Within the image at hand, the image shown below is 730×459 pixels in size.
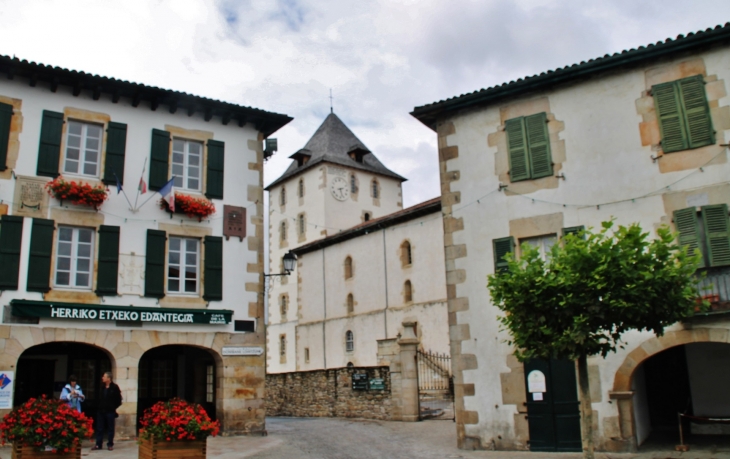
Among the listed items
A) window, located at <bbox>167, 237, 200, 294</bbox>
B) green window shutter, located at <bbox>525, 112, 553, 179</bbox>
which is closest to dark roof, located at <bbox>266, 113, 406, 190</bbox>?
window, located at <bbox>167, 237, 200, 294</bbox>

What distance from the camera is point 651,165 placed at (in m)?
13.7

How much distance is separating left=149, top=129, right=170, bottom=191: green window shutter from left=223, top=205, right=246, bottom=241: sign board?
1.71 metres

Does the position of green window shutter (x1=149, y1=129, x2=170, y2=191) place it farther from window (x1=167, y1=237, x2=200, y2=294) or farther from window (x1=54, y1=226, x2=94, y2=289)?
window (x1=54, y1=226, x2=94, y2=289)

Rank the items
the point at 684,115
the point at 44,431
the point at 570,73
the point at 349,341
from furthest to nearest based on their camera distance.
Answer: the point at 349,341 → the point at 570,73 → the point at 684,115 → the point at 44,431

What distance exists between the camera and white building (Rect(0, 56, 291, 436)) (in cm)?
1519

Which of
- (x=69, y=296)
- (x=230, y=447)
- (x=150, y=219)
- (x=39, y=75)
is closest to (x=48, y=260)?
(x=69, y=296)

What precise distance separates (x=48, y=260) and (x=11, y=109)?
344 centimetres

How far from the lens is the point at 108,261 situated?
626 inches

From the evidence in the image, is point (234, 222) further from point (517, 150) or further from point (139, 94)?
point (517, 150)

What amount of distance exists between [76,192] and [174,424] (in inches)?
296

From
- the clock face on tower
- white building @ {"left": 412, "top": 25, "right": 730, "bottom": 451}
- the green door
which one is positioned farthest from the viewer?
the clock face on tower

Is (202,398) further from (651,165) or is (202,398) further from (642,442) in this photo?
(651,165)

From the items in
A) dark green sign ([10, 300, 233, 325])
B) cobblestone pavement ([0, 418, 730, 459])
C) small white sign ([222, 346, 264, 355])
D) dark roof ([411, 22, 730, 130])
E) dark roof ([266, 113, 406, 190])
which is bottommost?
cobblestone pavement ([0, 418, 730, 459])

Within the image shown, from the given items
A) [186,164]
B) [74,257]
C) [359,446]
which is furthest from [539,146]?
[74,257]
